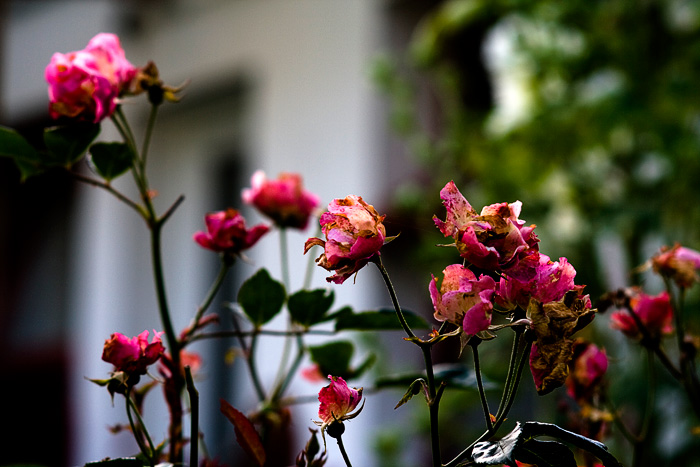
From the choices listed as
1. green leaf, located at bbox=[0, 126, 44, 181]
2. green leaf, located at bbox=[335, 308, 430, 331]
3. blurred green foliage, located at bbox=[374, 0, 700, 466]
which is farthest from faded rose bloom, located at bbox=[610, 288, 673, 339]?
blurred green foliage, located at bbox=[374, 0, 700, 466]

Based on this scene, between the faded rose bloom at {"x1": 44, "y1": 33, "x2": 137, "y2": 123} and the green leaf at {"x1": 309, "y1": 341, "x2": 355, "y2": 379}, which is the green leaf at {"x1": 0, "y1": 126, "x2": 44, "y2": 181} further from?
the green leaf at {"x1": 309, "y1": 341, "x2": 355, "y2": 379}

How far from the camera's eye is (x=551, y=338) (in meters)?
0.27

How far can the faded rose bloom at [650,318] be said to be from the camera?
41cm

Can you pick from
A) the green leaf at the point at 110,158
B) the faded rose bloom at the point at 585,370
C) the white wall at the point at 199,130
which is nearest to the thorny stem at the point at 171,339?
the green leaf at the point at 110,158

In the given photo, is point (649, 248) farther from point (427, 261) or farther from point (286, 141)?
point (286, 141)

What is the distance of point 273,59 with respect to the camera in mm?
2850

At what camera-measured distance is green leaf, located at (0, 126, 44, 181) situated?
40 centimetres

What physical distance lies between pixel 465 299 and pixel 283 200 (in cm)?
26

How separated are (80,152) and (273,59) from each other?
8.32ft

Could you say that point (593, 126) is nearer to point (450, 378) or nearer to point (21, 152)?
point (450, 378)

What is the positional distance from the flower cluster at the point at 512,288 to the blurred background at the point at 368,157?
64mm

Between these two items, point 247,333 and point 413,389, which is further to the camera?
point 247,333

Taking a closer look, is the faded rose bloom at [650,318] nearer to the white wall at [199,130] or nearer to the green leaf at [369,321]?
the green leaf at [369,321]

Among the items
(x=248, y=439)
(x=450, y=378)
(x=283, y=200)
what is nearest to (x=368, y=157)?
(x=283, y=200)
